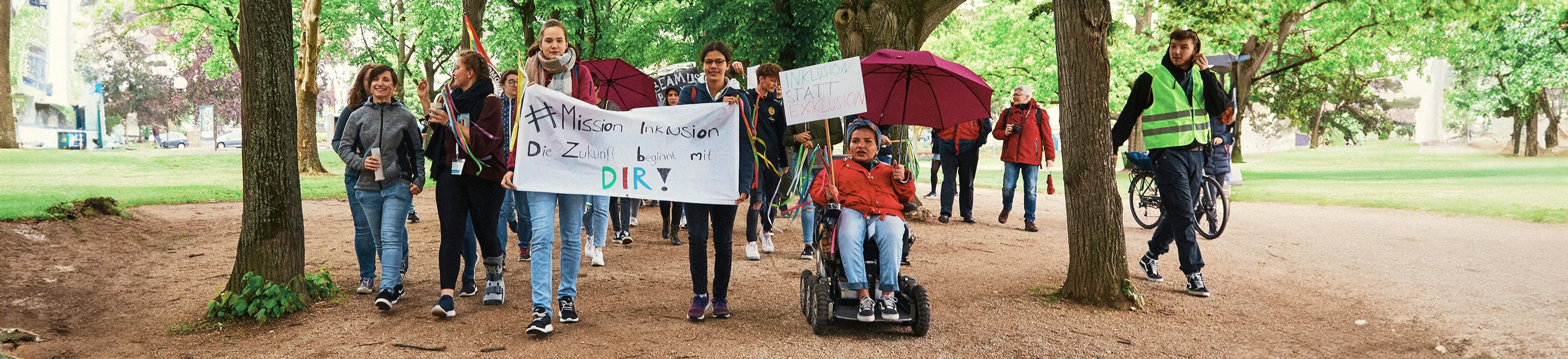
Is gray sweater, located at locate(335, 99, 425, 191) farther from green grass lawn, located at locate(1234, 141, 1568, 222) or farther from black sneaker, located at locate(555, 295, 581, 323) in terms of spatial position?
green grass lawn, located at locate(1234, 141, 1568, 222)

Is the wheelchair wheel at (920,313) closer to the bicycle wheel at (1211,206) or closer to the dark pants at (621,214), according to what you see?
the dark pants at (621,214)

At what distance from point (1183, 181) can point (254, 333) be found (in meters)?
5.67

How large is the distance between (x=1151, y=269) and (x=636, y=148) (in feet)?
12.9

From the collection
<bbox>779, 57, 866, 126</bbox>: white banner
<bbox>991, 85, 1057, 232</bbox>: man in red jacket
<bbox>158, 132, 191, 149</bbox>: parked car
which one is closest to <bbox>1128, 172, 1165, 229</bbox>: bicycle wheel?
<bbox>991, 85, 1057, 232</bbox>: man in red jacket

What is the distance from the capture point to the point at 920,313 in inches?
191

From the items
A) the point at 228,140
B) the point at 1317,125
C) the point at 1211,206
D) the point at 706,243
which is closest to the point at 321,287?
the point at 706,243

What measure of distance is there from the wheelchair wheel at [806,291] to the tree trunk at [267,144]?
300 centimetres

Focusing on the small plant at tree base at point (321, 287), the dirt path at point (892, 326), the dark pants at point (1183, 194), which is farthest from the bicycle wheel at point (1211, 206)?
the small plant at tree base at point (321, 287)

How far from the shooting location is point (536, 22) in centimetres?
1955

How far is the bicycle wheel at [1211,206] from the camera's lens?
30.6 ft

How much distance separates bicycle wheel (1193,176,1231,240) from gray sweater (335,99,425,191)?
283 inches

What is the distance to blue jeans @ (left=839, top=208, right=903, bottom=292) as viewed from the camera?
491 cm

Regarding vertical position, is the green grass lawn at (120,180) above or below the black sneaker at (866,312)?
above

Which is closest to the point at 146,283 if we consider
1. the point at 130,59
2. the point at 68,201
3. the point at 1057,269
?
the point at 68,201
